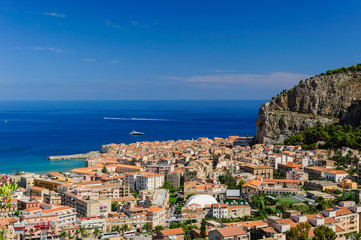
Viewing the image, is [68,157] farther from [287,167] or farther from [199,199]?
[287,167]

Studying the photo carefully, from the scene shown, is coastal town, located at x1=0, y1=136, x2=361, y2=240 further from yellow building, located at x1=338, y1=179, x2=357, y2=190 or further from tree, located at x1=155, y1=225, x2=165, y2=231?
tree, located at x1=155, y1=225, x2=165, y2=231

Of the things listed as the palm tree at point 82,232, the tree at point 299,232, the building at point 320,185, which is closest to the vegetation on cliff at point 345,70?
the building at point 320,185

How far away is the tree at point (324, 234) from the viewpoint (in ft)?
44.9

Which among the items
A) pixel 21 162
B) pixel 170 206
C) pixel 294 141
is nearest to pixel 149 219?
pixel 170 206

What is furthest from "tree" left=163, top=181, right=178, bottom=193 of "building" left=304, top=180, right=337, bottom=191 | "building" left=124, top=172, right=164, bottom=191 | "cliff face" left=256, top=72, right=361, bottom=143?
"cliff face" left=256, top=72, right=361, bottom=143

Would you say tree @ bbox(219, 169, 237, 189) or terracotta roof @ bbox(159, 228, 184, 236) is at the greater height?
tree @ bbox(219, 169, 237, 189)

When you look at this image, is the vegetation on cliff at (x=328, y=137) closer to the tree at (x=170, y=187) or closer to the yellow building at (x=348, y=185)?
the yellow building at (x=348, y=185)

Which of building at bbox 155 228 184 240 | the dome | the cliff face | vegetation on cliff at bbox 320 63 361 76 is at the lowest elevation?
building at bbox 155 228 184 240

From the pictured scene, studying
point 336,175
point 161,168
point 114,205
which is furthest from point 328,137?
point 114,205

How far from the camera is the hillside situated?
1502 inches

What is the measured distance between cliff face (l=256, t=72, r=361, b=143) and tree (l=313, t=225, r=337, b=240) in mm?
24523

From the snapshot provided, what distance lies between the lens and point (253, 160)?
95.2ft

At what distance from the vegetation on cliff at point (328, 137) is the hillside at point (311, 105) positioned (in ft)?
5.74

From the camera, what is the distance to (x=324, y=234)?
13711mm
